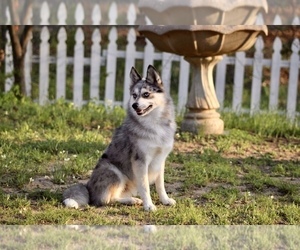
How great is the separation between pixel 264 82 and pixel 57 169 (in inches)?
178

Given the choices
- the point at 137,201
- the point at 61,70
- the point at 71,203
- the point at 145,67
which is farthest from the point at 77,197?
the point at 61,70

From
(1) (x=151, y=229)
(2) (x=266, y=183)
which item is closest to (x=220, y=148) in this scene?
(2) (x=266, y=183)

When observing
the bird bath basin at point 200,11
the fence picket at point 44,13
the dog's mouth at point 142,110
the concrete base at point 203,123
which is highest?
the bird bath basin at point 200,11

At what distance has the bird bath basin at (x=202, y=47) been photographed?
4.42m

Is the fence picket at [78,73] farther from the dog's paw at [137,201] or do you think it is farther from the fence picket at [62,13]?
the fence picket at [62,13]

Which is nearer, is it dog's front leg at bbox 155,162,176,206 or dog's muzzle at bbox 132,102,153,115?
dog's muzzle at bbox 132,102,153,115

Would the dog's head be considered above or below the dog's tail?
above

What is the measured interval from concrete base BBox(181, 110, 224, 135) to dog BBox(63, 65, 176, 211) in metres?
1.83

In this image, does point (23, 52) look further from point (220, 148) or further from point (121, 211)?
point (121, 211)

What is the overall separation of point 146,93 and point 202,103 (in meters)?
2.12

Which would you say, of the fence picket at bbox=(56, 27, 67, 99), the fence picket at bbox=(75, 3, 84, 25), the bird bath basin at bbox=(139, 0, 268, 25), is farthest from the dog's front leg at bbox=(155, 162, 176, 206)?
the fence picket at bbox=(56, 27, 67, 99)

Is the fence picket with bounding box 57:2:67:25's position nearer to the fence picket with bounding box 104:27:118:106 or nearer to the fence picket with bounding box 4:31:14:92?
the fence picket with bounding box 104:27:118:106

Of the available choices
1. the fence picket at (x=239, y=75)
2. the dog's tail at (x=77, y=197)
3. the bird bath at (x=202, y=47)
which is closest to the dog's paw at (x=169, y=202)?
the dog's tail at (x=77, y=197)

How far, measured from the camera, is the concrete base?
15.8 ft
